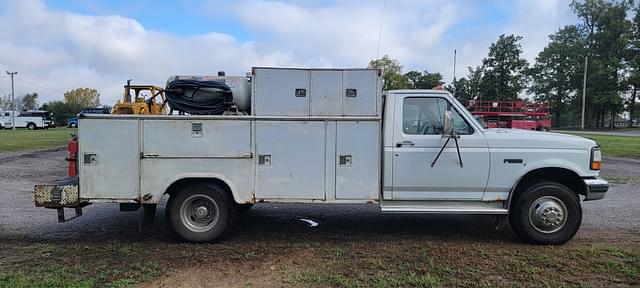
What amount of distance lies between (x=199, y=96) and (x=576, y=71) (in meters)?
74.9

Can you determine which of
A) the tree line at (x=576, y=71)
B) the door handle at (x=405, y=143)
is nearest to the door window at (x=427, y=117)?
the door handle at (x=405, y=143)

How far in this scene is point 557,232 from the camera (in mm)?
5840

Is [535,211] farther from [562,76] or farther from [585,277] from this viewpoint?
[562,76]

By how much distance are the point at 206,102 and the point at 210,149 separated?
2.25ft

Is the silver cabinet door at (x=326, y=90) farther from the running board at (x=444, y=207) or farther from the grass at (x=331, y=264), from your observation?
the grass at (x=331, y=264)

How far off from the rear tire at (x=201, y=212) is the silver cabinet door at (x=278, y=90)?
1.21 meters

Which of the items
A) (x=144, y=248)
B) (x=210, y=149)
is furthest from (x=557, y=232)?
(x=144, y=248)

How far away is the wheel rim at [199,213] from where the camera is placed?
5918 millimetres

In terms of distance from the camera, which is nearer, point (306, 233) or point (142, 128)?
point (142, 128)

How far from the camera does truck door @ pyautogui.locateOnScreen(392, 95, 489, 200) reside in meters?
5.86

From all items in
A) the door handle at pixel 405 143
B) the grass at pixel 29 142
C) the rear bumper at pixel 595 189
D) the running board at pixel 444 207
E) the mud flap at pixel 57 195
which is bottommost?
the grass at pixel 29 142

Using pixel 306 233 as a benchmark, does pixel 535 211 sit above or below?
above

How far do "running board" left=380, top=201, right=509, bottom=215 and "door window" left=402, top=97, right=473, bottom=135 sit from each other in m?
0.91

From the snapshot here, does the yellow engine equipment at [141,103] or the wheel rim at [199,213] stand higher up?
the yellow engine equipment at [141,103]
